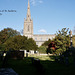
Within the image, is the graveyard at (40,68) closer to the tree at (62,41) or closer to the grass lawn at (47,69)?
the grass lawn at (47,69)

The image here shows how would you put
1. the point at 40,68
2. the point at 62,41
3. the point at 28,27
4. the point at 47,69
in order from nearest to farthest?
1. the point at 40,68
2. the point at 47,69
3. the point at 62,41
4. the point at 28,27

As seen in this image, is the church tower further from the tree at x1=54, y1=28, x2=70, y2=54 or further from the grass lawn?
the grass lawn

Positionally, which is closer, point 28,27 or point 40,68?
point 40,68

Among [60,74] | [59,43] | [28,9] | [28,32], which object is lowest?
[60,74]

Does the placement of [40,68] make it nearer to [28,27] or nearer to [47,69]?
[47,69]

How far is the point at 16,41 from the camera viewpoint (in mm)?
47750

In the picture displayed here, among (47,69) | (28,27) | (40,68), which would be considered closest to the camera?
(40,68)

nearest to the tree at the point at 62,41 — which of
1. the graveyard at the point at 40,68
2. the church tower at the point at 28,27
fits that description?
the graveyard at the point at 40,68

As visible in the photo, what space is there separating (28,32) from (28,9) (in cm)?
2171

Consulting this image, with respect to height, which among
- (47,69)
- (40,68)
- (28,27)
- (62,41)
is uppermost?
(28,27)

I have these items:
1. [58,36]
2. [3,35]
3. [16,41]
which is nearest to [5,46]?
[16,41]

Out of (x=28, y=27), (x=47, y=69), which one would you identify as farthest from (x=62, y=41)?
(x=28, y=27)

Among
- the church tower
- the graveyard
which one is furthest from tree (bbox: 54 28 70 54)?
the church tower

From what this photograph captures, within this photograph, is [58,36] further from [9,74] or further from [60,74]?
[9,74]
